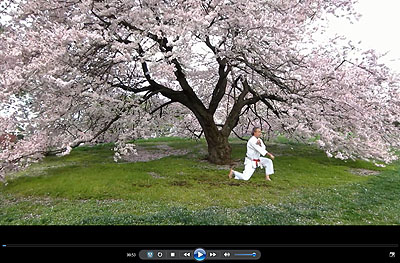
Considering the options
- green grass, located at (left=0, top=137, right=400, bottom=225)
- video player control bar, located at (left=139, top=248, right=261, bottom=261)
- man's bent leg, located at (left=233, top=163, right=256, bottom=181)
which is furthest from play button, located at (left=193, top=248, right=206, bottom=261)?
man's bent leg, located at (left=233, top=163, right=256, bottom=181)

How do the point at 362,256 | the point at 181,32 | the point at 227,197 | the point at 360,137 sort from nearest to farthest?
the point at 362,256, the point at 227,197, the point at 181,32, the point at 360,137

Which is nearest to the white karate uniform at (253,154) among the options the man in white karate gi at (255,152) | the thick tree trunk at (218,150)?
the man in white karate gi at (255,152)

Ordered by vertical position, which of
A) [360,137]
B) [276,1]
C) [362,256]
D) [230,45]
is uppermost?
[276,1]

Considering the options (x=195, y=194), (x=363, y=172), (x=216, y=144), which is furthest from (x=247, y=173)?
(x=363, y=172)

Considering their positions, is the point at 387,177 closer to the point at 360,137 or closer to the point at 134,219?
the point at 360,137

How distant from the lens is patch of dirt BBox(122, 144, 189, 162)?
9.84 metres

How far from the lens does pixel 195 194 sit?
211 inches

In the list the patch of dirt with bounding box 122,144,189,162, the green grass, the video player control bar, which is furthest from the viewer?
the patch of dirt with bounding box 122,144,189,162

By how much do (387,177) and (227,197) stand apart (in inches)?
142

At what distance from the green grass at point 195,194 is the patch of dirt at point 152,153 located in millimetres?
805

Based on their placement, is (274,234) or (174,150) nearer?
(274,234)

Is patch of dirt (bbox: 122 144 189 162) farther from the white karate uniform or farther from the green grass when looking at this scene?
the white karate uniform

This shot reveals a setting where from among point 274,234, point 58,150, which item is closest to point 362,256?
point 274,234

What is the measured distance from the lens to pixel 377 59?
6164 mm
